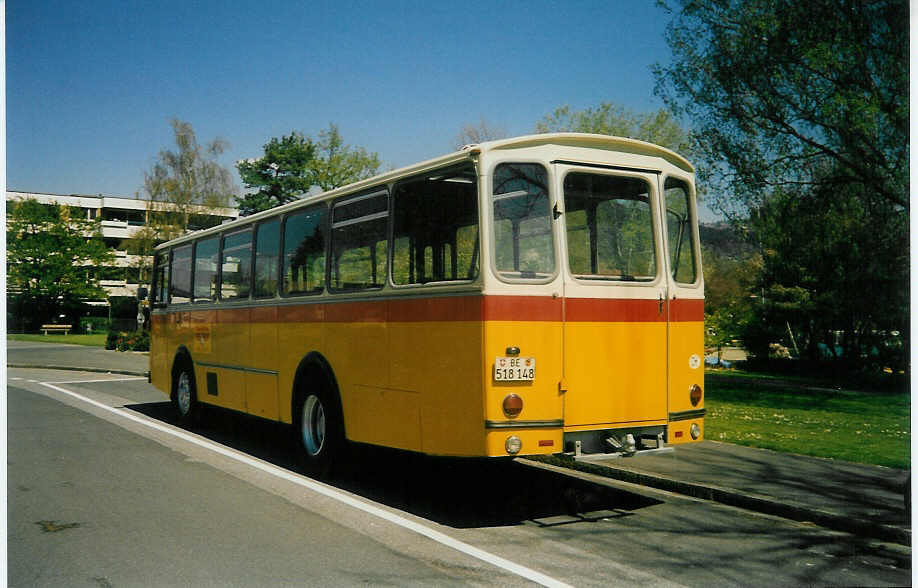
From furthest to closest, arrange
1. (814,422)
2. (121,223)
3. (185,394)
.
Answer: (121,223) < (814,422) < (185,394)

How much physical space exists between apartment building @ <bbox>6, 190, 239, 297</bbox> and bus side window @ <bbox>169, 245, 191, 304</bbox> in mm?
34870

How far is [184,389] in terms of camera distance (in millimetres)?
13945

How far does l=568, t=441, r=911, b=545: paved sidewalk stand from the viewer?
6.98 m

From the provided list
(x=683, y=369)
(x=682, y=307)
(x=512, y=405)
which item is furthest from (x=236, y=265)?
(x=683, y=369)

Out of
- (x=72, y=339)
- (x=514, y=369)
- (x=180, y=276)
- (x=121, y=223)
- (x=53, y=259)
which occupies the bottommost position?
(x=72, y=339)

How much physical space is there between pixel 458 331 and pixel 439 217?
1175 mm

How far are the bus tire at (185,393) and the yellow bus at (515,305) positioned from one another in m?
4.53

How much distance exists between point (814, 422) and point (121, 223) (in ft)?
162

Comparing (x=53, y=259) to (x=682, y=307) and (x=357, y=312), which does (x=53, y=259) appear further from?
(x=682, y=307)

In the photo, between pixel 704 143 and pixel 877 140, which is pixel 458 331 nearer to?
pixel 877 140

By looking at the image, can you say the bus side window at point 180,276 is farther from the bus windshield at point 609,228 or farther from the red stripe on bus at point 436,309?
the bus windshield at point 609,228

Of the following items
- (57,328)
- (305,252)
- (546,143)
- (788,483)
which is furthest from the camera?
(57,328)

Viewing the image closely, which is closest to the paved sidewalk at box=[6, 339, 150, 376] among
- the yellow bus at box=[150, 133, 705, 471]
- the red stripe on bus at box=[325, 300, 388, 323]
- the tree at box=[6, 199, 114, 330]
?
the tree at box=[6, 199, 114, 330]

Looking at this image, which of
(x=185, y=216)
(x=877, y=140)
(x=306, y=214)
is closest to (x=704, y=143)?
(x=877, y=140)
